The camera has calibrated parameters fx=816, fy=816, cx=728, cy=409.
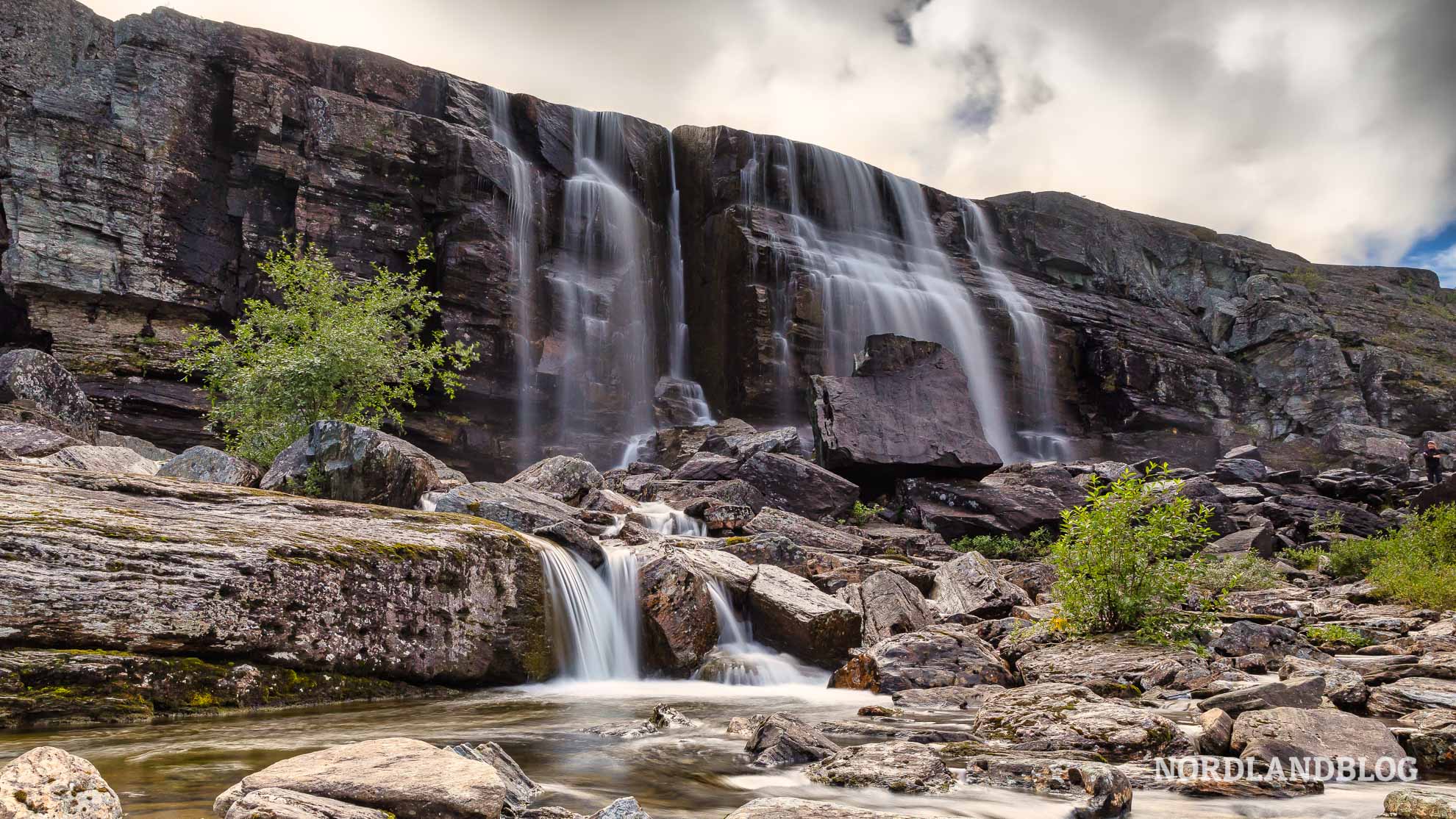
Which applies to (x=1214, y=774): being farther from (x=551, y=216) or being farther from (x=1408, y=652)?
(x=551, y=216)

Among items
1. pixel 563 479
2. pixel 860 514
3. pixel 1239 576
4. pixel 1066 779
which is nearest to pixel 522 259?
pixel 563 479

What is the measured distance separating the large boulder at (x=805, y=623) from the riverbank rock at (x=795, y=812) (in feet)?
21.5

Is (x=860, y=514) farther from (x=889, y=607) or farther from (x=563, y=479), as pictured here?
(x=889, y=607)

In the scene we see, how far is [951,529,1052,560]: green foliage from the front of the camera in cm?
1897

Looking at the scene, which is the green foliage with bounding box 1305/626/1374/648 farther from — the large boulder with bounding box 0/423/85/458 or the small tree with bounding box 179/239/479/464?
the large boulder with bounding box 0/423/85/458

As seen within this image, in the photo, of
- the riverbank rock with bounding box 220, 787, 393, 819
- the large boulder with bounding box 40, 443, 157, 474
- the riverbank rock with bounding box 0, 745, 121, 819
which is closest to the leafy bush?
the large boulder with bounding box 40, 443, 157, 474

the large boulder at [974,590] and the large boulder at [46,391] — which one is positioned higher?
the large boulder at [46,391]

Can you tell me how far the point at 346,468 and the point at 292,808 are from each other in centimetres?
910

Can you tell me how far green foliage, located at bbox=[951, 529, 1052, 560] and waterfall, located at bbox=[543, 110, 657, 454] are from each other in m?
14.4

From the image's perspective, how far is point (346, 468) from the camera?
11430mm

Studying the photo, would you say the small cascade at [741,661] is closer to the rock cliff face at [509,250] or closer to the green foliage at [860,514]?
the green foliage at [860,514]

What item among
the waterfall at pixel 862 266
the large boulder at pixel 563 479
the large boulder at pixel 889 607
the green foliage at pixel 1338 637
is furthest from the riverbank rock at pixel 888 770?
the waterfall at pixel 862 266

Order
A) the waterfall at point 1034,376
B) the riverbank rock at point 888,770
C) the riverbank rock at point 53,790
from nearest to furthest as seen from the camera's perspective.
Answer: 1. the riverbank rock at point 53,790
2. the riverbank rock at point 888,770
3. the waterfall at point 1034,376

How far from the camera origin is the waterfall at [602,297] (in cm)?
2986
